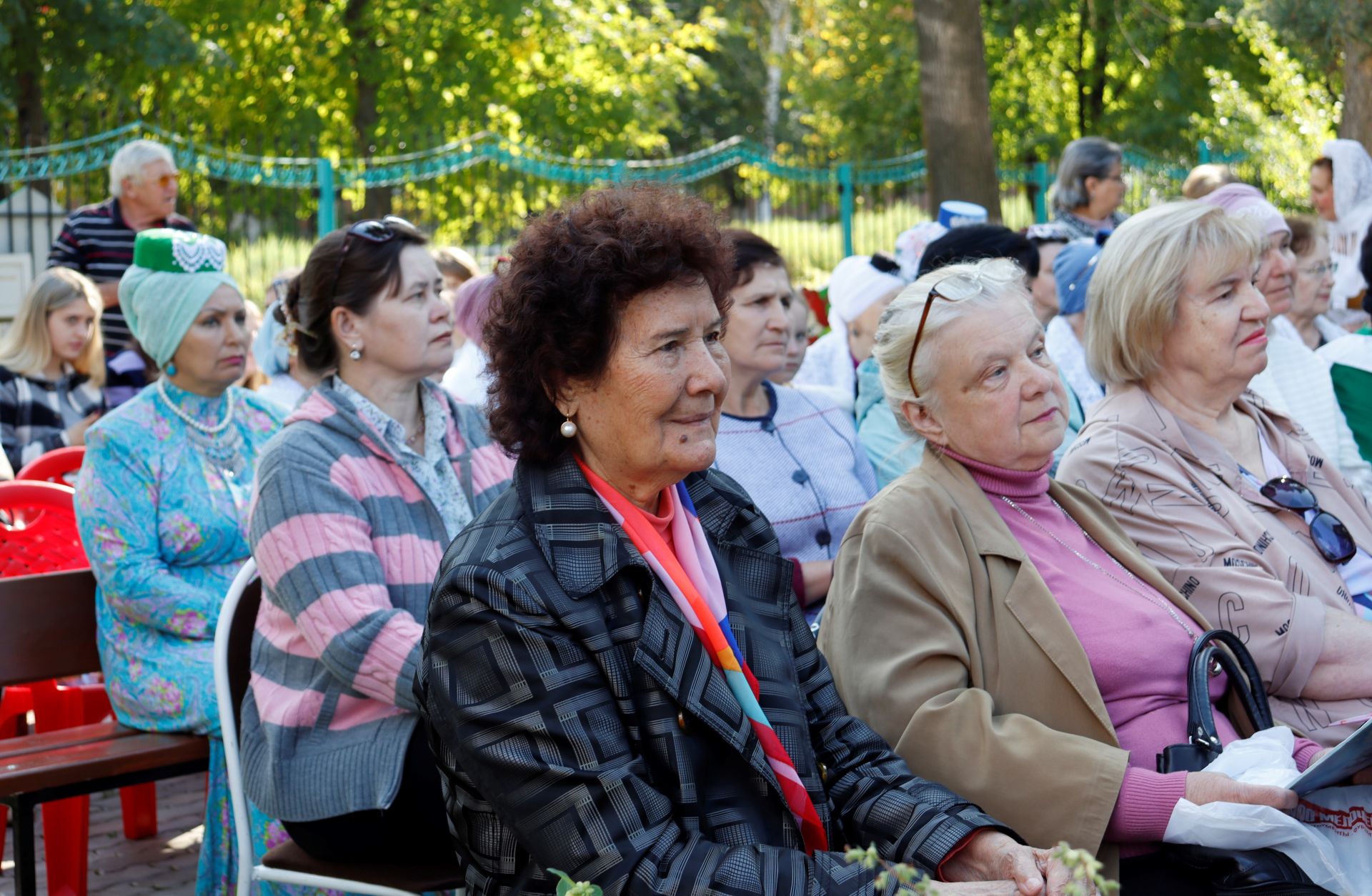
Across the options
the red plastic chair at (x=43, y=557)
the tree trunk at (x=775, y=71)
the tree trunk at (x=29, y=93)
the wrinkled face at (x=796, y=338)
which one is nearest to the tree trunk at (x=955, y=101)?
the wrinkled face at (x=796, y=338)

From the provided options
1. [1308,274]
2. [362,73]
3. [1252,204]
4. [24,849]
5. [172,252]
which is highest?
[362,73]

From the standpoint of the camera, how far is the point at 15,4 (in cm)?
1497

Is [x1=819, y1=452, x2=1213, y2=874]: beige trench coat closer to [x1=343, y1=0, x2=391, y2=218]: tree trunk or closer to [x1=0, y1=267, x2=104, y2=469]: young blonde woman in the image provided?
[x1=0, y1=267, x2=104, y2=469]: young blonde woman

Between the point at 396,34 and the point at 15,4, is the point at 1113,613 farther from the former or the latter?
the point at 396,34

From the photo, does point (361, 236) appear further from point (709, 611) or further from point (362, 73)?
point (362, 73)

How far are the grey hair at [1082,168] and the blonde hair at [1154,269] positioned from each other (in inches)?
177

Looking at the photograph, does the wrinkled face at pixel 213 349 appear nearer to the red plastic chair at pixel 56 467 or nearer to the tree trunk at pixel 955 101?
the red plastic chair at pixel 56 467

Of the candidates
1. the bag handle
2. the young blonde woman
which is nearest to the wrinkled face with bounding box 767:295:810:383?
the bag handle

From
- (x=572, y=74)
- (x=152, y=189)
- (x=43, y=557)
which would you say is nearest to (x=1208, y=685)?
(x=43, y=557)

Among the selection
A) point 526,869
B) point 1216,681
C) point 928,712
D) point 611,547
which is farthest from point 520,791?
point 1216,681

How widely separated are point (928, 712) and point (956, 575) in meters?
0.30

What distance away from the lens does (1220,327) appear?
11.1 ft

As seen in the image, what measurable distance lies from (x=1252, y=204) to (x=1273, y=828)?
3.32m

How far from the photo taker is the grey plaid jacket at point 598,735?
1.99 m
